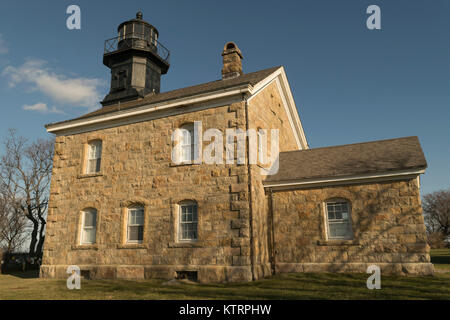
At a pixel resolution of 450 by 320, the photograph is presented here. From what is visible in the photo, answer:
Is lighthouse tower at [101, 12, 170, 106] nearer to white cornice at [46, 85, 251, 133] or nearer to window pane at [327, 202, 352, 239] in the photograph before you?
white cornice at [46, 85, 251, 133]

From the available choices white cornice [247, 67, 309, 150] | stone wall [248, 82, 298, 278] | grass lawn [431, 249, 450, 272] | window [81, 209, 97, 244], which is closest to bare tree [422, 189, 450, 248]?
grass lawn [431, 249, 450, 272]

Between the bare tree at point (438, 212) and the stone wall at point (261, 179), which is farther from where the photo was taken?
the bare tree at point (438, 212)

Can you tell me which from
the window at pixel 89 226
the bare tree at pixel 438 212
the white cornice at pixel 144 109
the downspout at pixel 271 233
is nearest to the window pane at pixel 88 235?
the window at pixel 89 226

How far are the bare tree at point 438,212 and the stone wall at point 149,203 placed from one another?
155 feet

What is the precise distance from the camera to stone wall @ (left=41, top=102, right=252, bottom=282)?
11680 millimetres

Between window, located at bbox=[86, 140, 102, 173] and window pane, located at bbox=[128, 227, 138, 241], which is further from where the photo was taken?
window, located at bbox=[86, 140, 102, 173]

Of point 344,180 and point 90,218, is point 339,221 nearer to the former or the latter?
point 344,180

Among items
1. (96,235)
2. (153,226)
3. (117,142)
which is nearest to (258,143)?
(153,226)

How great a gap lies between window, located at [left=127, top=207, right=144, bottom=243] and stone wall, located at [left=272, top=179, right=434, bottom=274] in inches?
203

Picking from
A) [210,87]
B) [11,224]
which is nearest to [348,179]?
[210,87]

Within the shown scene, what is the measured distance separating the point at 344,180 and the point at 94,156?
10.6 metres

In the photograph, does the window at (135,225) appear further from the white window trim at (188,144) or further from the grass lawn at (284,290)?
the white window trim at (188,144)

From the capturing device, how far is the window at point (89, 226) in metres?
14.2
